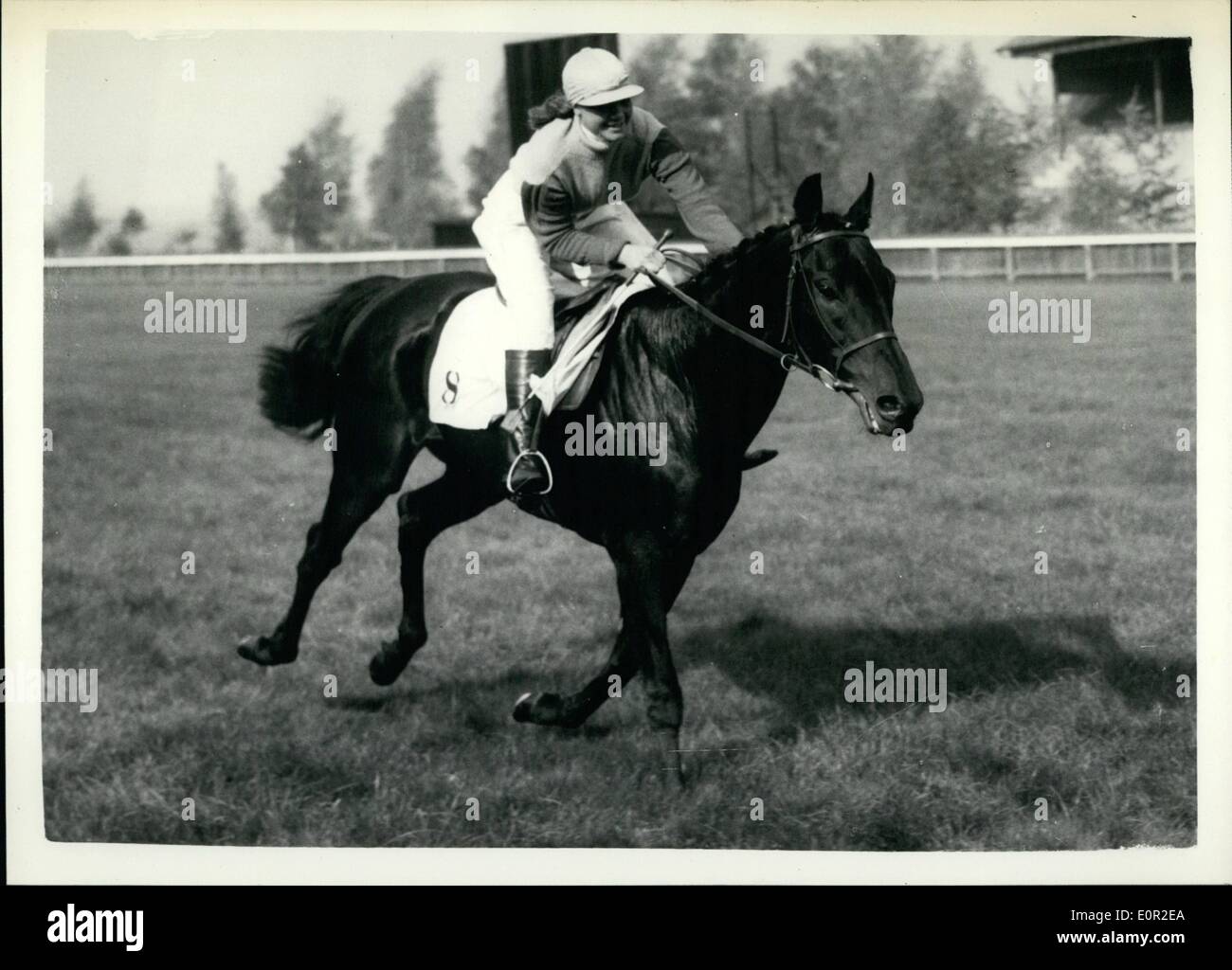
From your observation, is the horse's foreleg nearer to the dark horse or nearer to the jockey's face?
the dark horse

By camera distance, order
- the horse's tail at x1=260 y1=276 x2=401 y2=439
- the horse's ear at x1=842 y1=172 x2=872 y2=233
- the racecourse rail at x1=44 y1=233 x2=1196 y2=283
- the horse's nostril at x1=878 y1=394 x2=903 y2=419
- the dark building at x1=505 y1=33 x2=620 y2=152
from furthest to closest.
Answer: the horse's tail at x1=260 y1=276 x2=401 y2=439 → the racecourse rail at x1=44 y1=233 x2=1196 y2=283 → the dark building at x1=505 y1=33 x2=620 y2=152 → the horse's ear at x1=842 y1=172 x2=872 y2=233 → the horse's nostril at x1=878 y1=394 x2=903 y2=419

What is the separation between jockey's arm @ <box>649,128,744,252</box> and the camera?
17.5 feet

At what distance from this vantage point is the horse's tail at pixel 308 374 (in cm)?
605

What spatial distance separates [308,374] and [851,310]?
2625 millimetres

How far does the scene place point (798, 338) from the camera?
16.1ft

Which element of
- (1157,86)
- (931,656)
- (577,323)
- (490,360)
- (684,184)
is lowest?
(931,656)

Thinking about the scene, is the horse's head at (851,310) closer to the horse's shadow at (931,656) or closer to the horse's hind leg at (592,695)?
the horse's hind leg at (592,695)

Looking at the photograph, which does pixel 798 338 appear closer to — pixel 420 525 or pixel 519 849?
pixel 420 525

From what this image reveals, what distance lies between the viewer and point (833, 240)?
4793 millimetres

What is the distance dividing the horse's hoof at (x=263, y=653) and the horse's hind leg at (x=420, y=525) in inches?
16.2

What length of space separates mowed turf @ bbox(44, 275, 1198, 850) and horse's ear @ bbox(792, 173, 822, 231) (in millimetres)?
1549

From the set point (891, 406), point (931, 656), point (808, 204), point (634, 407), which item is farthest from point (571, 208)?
point (931, 656)

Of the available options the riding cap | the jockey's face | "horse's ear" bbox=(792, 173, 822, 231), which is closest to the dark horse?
"horse's ear" bbox=(792, 173, 822, 231)

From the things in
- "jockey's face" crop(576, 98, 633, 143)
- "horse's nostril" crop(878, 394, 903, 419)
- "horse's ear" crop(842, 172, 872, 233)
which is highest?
"jockey's face" crop(576, 98, 633, 143)
